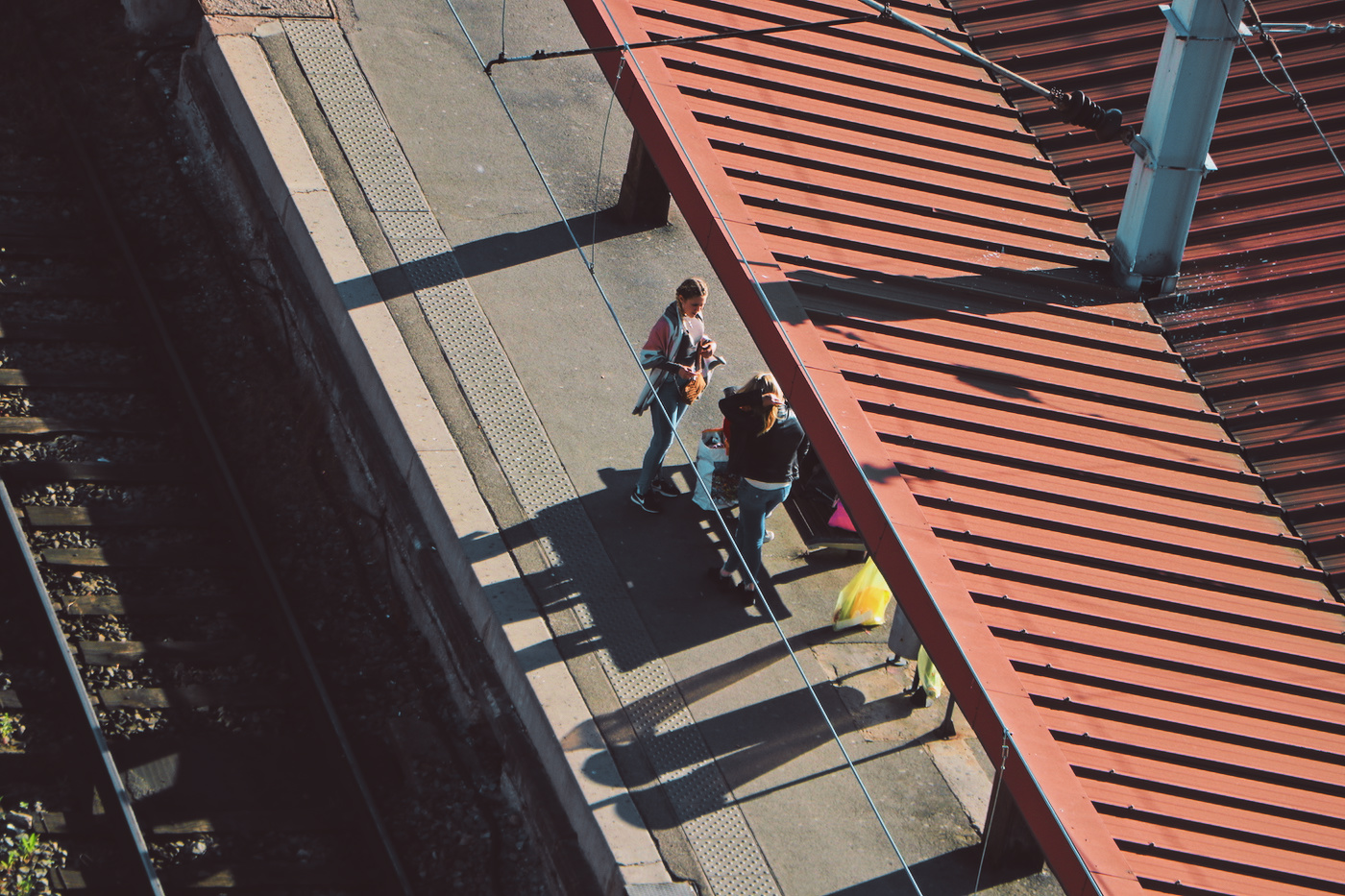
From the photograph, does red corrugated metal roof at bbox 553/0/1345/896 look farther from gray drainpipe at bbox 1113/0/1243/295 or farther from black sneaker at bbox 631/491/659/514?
black sneaker at bbox 631/491/659/514

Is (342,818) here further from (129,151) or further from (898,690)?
(129,151)

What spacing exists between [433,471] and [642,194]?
12.5ft

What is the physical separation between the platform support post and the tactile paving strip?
177cm

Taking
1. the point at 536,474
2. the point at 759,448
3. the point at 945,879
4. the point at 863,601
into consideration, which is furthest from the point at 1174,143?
the point at 536,474

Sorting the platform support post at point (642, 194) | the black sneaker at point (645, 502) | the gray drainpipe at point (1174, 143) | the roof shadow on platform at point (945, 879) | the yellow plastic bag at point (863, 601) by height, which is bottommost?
the roof shadow on platform at point (945, 879)

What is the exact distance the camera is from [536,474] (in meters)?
9.55

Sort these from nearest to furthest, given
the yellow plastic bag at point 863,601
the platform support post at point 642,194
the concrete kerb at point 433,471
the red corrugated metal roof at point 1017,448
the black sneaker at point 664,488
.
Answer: the red corrugated metal roof at point 1017,448, the concrete kerb at point 433,471, the yellow plastic bag at point 863,601, the black sneaker at point 664,488, the platform support post at point 642,194

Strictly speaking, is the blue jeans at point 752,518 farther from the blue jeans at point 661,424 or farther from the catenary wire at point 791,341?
the catenary wire at point 791,341

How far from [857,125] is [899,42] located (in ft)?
3.32

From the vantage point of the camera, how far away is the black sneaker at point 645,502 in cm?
955

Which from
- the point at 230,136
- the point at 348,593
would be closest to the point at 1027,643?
the point at 348,593

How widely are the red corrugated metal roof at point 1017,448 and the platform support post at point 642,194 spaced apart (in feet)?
9.01

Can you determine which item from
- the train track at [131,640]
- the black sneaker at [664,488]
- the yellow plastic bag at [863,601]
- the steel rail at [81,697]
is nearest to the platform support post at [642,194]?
the black sneaker at [664,488]

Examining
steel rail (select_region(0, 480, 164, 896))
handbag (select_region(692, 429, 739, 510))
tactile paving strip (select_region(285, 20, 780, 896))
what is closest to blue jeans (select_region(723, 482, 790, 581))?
handbag (select_region(692, 429, 739, 510))
